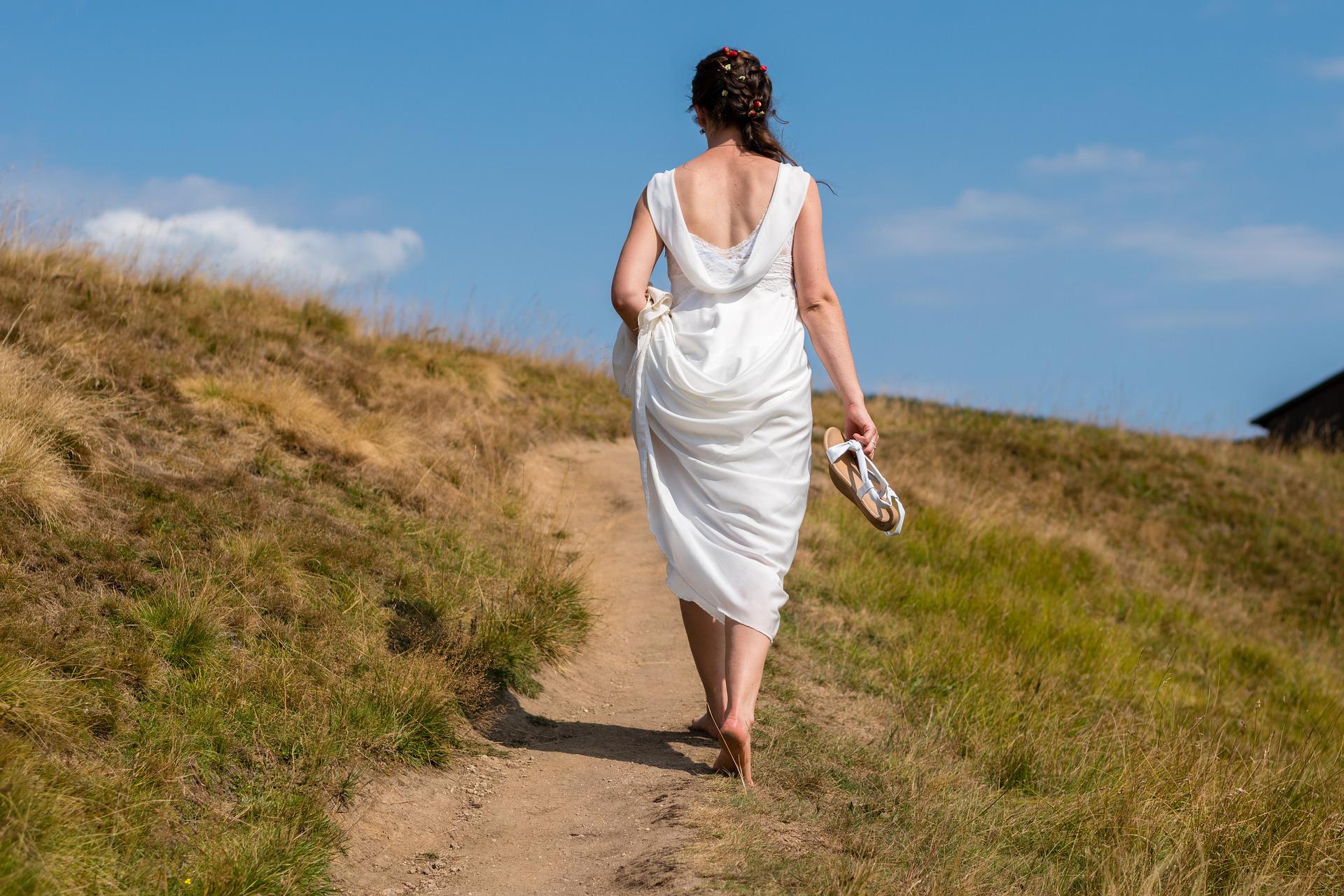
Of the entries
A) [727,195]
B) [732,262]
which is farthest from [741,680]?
[727,195]

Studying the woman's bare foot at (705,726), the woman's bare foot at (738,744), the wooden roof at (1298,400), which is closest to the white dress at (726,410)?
the woman's bare foot at (738,744)

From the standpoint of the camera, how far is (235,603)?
496cm

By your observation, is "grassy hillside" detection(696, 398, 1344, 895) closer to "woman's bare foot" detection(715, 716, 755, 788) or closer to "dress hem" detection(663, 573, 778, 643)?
"woman's bare foot" detection(715, 716, 755, 788)

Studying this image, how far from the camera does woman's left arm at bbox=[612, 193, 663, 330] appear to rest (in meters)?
4.04

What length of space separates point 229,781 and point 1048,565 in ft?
31.2

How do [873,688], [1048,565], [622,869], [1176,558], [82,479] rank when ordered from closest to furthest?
[622,869] < [82,479] < [873,688] < [1048,565] < [1176,558]

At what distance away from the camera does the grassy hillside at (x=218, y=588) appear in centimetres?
343

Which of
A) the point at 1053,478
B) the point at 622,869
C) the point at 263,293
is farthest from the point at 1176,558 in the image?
the point at 622,869

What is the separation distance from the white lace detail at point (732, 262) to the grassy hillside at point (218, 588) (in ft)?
7.11

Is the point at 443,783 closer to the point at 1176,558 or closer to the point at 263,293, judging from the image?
the point at 263,293

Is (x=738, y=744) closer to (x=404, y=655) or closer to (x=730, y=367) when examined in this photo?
(x=730, y=367)

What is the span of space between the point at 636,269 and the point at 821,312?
2.46 feet

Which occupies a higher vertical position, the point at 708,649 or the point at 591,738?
the point at 708,649

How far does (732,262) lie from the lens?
13.4ft
